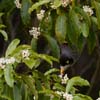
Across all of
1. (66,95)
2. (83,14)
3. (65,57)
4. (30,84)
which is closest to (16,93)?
(30,84)

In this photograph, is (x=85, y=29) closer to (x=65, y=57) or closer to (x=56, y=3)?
(x=56, y=3)

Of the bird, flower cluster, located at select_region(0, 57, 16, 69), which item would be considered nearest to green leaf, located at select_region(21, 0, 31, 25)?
flower cluster, located at select_region(0, 57, 16, 69)

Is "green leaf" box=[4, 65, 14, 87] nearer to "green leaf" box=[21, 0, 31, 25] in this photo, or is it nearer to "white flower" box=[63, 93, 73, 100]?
"white flower" box=[63, 93, 73, 100]

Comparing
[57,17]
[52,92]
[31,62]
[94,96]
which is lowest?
[94,96]

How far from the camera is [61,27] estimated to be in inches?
65.7

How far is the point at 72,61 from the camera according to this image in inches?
113

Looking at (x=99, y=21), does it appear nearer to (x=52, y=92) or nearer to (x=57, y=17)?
(x=57, y=17)

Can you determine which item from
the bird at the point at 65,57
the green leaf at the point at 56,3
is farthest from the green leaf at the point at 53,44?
the bird at the point at 65,57

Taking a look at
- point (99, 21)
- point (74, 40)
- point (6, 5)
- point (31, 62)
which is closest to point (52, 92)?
point (31, 62)

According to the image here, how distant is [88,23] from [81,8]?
0.25 feet

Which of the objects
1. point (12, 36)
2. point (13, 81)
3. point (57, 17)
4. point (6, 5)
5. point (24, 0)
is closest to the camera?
point (13, 81)

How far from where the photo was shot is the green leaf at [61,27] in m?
1.66

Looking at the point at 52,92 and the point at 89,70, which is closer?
the point at 52,92

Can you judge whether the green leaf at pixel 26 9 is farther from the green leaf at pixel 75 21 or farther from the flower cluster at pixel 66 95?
the flower cluster at pixel 66 95
